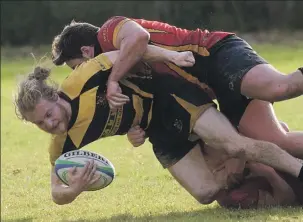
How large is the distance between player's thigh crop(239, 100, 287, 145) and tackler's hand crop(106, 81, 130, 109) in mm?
997

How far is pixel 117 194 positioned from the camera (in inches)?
283

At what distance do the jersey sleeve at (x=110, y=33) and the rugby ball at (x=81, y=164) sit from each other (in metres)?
0.90

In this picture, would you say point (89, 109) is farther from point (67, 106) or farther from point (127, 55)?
point (127, 55)

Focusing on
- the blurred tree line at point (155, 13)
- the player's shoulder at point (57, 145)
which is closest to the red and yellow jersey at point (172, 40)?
the player's shoulder at point (57, 145)

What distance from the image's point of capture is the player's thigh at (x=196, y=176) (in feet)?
19.9

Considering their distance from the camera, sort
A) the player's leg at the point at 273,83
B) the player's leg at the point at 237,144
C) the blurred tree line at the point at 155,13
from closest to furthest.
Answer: the player's leg at the point at 273,83
the player's leg at the point at 237,144
the blurred tree line at the point at 155,13

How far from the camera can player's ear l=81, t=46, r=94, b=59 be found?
6227 mm

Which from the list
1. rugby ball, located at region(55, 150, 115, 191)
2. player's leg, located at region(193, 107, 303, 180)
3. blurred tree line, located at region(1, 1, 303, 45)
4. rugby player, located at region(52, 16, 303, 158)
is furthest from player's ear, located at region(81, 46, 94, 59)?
blurred tree line, located at region(1, 1, 303, 45)

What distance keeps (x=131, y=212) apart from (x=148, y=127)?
71 cm

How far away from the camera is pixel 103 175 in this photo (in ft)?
18.6

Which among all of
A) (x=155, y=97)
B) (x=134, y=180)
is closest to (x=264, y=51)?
(x=134, y=180)

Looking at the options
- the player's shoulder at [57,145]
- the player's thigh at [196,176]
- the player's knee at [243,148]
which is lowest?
the player's thigh at [196,176]

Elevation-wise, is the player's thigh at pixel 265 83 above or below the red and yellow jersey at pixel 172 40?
above

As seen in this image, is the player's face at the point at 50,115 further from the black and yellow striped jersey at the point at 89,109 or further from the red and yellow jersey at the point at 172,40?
the red and yellow jersey at the point at 172,40
